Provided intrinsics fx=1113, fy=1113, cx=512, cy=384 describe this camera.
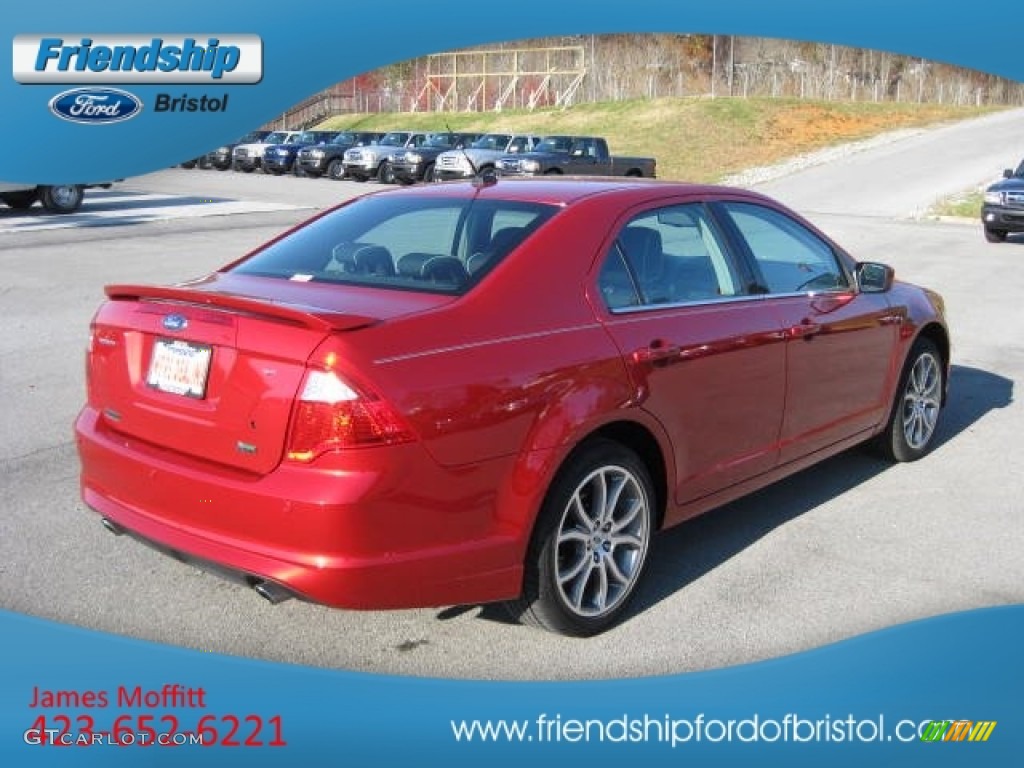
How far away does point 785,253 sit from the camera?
17.8ft

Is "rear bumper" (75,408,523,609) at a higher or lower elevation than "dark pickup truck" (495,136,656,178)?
lower

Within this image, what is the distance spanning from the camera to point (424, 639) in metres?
4.10

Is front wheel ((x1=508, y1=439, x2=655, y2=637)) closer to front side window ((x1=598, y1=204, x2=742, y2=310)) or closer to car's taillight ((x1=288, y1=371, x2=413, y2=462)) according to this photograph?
front side window ((x1=598, y1=204, x2=742, y2=310))

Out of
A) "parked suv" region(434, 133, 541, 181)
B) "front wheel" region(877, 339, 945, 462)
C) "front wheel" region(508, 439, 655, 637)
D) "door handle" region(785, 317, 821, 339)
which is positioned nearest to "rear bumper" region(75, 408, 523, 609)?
"front wheel" region(508, 439, 655, 637)

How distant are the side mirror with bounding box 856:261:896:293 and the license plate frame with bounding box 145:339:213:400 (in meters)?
3.49

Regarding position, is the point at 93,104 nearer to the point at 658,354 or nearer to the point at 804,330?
the point at 804,330

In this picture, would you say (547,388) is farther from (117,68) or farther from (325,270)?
(117,68)

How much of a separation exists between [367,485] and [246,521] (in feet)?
1.45

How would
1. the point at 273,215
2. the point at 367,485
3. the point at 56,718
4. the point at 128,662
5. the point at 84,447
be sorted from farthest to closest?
the point at 273,215 → the point at 84,447 → the point at 128,662 → the point at 56,718 → the point at 367,485

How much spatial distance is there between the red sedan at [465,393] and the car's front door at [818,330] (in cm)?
2

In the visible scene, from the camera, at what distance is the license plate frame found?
3643mm

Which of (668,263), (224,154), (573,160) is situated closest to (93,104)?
(573,160)

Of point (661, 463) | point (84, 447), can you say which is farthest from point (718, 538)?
point (84, 447)

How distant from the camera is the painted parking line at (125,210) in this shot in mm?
20484
